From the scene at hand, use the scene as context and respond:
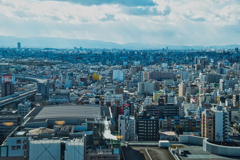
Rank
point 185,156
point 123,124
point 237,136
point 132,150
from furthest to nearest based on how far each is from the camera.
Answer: point 237,136, point 123,124, point 132,150, point 185,156

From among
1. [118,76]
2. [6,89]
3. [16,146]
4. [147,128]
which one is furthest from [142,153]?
[118,76]

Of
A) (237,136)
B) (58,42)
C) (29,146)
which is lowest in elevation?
(237,136)

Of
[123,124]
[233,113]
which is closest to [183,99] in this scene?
[233,113]

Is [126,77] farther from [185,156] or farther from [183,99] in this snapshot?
[185,156]

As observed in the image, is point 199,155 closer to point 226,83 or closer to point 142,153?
point 142,153

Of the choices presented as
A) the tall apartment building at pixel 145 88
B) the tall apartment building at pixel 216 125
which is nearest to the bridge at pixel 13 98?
the tall apartment building at pixel 145 88
